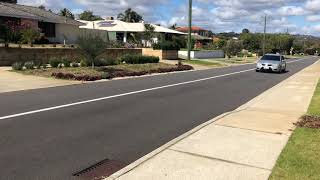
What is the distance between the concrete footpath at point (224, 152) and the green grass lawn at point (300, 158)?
5.7 inches

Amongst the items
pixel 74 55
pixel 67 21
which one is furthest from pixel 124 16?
pixel 74 55

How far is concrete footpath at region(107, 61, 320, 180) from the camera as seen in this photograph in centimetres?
635

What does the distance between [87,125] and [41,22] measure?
34814 millimetres

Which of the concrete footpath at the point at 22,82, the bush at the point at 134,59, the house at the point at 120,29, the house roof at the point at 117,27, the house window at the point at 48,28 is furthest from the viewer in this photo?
the house at the point at 120,29

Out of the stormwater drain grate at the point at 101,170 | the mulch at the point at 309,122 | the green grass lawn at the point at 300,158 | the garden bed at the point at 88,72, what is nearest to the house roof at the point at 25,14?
the garden bed at the point at 88,72

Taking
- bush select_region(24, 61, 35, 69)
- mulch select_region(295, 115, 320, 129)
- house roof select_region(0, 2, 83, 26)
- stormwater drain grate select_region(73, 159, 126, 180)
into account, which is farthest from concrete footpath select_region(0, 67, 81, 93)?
house roof select_region(0, 2, 83, 26)

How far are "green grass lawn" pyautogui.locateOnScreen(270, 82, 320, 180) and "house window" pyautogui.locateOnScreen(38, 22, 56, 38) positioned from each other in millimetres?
36794

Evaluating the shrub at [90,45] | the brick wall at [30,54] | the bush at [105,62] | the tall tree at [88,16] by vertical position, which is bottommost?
the bush at [105,62]

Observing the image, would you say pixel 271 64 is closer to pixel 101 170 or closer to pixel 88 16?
pixel 101 170

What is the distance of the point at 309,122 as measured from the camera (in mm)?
10422

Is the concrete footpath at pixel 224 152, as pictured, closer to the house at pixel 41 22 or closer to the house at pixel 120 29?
the house at pixel 41 22

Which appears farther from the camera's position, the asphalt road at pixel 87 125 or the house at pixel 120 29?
the house at pixel 120 29

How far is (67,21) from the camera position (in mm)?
45656

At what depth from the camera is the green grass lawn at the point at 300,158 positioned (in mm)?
6254
